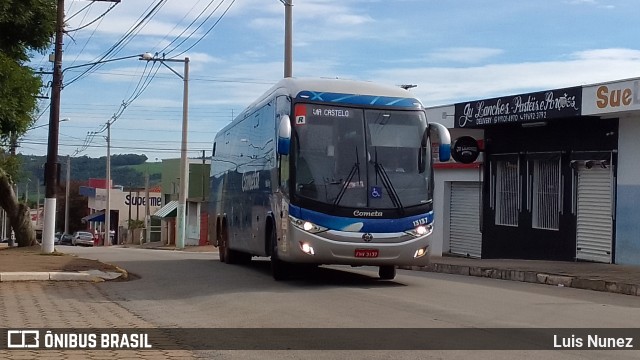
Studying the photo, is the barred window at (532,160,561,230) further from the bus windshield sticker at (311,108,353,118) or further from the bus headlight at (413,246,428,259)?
the bus windshield sticker at (311,108,353,118)

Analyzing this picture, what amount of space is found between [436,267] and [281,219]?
28.1ft

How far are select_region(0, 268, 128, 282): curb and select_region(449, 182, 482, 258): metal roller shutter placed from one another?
14.4 m

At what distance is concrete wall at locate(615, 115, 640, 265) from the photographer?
20.6m

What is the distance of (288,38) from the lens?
2667 centimetres

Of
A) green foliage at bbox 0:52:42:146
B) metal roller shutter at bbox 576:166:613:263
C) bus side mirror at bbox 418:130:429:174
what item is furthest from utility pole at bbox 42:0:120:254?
metal roller shutter at bbox 576:166:613:263

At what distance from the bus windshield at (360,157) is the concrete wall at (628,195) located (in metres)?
8.29

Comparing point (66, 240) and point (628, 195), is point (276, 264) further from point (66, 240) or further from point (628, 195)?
point (66, 240)

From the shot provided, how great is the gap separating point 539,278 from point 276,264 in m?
5.99

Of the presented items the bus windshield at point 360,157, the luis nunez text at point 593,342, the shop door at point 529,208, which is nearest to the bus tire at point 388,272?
the bus windshield at point 360,157

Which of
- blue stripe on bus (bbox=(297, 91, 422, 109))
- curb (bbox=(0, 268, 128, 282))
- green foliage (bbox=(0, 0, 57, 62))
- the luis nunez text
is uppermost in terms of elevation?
green foliage (bbox=(0, 0, 57, 62))

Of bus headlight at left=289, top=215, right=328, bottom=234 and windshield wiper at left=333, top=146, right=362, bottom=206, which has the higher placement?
windshield wiper at left=333, top=146, right=362, bottom=206

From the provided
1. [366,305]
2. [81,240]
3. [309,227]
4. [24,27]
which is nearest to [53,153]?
[24,27]

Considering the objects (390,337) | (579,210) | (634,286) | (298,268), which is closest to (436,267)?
(579,210)

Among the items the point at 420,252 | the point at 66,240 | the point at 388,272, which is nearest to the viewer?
the point at 420,252
